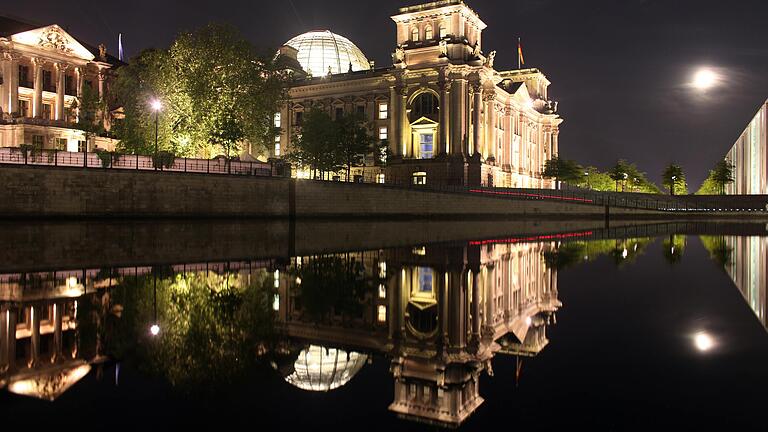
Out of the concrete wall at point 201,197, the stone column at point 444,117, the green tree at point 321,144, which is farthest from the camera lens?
the stone column at point 444,117

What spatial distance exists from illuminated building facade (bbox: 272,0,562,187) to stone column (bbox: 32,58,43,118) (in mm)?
26282

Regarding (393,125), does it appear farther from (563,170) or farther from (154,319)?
(154,319)

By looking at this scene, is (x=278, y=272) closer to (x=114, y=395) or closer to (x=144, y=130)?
(x=114, y=395)

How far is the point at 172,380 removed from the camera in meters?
5.16

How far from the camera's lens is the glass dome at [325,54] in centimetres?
10400

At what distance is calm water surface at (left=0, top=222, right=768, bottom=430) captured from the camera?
448cm

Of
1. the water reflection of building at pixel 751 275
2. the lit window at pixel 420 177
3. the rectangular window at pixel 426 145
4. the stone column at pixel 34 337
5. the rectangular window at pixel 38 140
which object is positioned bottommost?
the stone column at pixel 34 337

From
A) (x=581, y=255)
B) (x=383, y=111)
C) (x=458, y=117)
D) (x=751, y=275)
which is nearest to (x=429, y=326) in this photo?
(x=751, y=275)

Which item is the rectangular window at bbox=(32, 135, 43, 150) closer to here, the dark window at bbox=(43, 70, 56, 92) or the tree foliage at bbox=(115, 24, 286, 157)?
the dark window at bbox=(43, 70, 56, 92)

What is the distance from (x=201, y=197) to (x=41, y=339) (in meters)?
38.5

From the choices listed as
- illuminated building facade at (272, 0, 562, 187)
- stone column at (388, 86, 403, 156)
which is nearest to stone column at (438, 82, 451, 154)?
illuminated building facade at (272, 0, 562, 187)

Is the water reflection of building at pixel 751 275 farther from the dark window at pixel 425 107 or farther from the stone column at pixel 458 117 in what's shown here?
the dark window at pixel 425 107

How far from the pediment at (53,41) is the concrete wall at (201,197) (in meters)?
34.9

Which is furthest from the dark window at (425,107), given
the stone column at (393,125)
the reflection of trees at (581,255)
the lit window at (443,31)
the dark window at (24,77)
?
the reflection of trees at (581,255)
